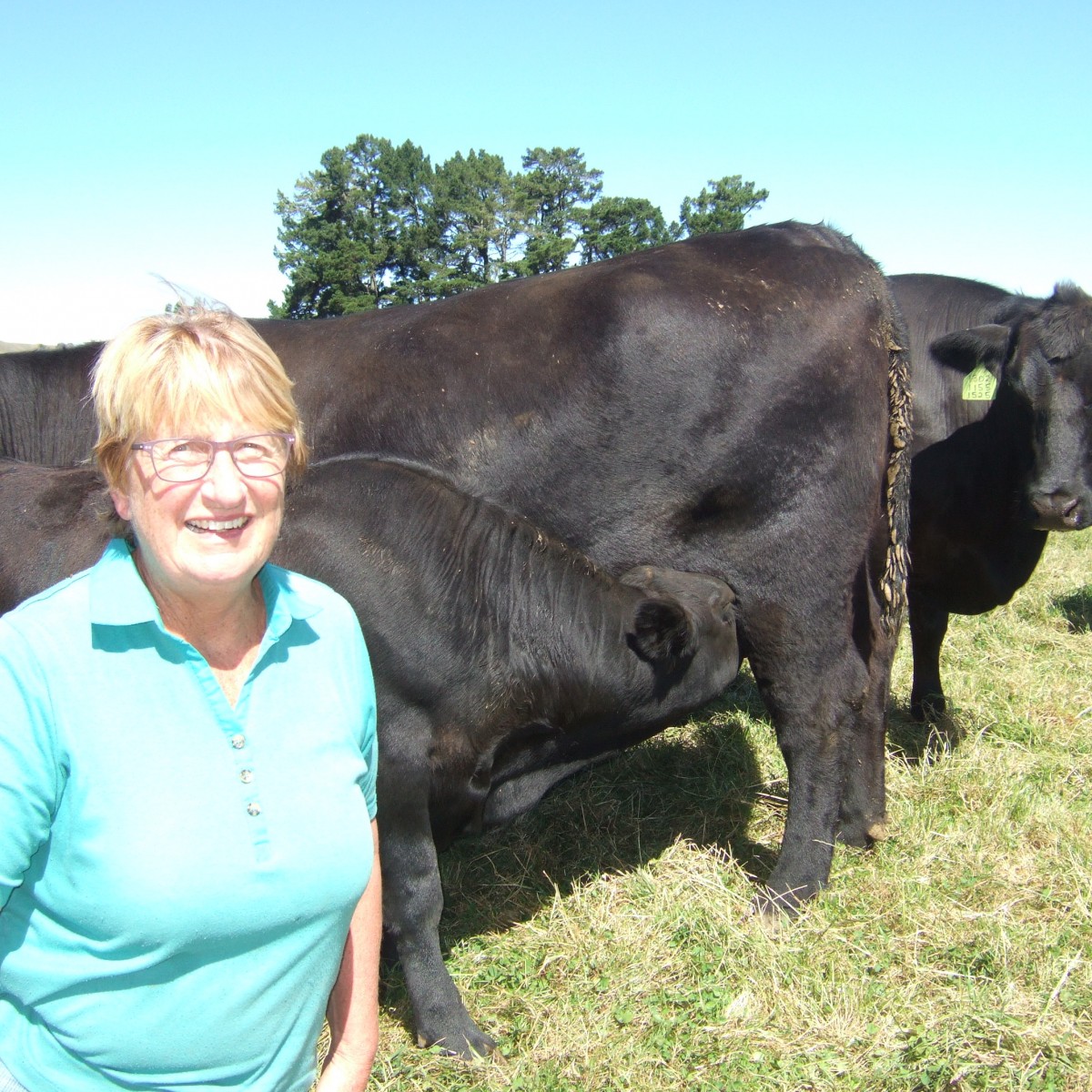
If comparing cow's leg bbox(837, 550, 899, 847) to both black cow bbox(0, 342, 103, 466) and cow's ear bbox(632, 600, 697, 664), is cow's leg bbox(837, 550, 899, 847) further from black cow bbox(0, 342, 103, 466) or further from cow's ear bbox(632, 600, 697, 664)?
black cow bbox(0, 342, 103, 466)

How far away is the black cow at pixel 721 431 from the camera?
12.2 ft

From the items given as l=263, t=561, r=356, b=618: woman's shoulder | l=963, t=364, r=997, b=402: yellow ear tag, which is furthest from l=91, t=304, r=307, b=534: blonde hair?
l=963, t=364, r=997, b=402: yellow ear tag

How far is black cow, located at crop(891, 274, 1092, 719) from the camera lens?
16.3ft

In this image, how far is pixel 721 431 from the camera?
146 inches

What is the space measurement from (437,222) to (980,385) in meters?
46.0

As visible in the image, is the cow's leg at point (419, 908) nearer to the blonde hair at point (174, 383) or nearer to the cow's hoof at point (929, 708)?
the blonde hair at point (174, 383)

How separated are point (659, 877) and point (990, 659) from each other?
3702 mm

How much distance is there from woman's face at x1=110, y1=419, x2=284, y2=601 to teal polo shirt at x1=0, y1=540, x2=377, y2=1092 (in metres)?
Result: 0.06

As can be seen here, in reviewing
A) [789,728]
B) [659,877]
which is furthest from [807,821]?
[659,877]

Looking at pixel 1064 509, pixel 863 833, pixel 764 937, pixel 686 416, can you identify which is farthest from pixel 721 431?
pixel 1064 509

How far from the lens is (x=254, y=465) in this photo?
1.64 metres

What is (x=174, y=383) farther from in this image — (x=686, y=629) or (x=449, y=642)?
(x=686, y=629)

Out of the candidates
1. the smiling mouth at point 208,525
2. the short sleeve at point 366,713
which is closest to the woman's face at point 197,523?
the smiling mouth at point 208,525

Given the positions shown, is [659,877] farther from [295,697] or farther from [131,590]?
[131,590]
